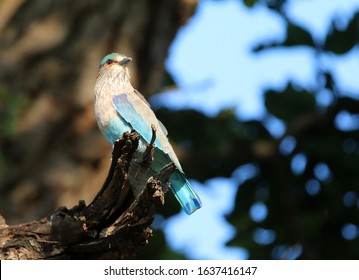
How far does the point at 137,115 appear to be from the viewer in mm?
5484

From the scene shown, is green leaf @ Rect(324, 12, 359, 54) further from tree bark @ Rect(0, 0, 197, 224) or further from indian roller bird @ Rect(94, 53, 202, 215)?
indian roller bird @ Rect(94, 53, 202, 215)

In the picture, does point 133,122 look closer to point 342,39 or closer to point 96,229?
point 96,229

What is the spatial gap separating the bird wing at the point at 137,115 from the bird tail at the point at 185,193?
27 centimetres

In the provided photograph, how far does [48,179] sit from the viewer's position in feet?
28.2

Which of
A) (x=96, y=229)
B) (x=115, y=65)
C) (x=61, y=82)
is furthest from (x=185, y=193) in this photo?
(x=61, y=82)

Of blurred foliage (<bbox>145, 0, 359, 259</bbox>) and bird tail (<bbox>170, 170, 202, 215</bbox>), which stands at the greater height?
bird tail (<bbox>170, 170, 202, 215</bbox>)

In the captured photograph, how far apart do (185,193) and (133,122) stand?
1.77 ft

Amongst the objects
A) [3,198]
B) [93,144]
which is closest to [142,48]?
[93,144]

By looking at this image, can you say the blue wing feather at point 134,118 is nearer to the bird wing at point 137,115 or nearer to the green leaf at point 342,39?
the bird wing at point 137,115

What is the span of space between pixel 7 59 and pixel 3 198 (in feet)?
4.18

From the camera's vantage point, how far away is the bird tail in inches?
204

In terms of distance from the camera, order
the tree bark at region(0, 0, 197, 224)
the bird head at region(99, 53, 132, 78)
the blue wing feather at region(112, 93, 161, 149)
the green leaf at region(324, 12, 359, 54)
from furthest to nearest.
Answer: the green leaf at region(324, 12, 359, 54)
the tree bark at region(0, 0, 197, 224)
the bird head at region(99, 53, 132, 78)
the blue wing feather at region(112, 93, 161, 149)

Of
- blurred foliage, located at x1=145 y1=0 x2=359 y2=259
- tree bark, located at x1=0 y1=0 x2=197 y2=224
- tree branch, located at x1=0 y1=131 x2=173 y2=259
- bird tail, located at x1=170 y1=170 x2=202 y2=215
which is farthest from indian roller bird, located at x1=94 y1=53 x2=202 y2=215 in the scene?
blurred foliage, located at x1=145 y1=0 x2=359 y2=259

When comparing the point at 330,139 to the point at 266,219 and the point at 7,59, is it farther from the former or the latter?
the point at 7,59
